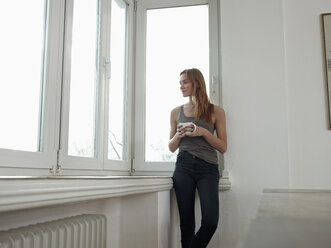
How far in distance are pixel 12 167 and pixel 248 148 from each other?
1.77m

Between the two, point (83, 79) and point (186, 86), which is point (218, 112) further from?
point (83, 79)

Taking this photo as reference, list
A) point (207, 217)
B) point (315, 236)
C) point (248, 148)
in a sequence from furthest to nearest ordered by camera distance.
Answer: point (248, 148)
point (207, 217)
point (315, 236)

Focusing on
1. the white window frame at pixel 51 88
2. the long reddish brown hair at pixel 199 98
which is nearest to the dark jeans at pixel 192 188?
the long reddish brown hair at pixel 199 98

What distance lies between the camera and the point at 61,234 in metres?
1.51

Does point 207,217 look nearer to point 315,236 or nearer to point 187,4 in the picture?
point 187,4

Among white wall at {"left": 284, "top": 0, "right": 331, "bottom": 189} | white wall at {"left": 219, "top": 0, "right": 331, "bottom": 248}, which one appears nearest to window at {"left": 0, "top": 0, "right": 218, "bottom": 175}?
white wall at {"left": 219, "top": 0, "right": 331, "bottom": 248}

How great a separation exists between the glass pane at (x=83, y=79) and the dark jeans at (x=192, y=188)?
0.59 meters

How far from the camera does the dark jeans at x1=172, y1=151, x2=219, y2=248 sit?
2.38 m

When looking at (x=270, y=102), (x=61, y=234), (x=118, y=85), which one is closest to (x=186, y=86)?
(x=118, y=85)

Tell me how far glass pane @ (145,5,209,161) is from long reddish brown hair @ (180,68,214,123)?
392 millimetres

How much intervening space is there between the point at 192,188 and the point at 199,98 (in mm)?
612

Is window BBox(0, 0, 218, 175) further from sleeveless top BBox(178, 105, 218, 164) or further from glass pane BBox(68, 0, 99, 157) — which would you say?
sleeveless top BBox(178, 105, 218, 164)

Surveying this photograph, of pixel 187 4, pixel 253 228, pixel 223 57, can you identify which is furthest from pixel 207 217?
pixel 253 228

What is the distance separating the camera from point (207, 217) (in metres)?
2.33
